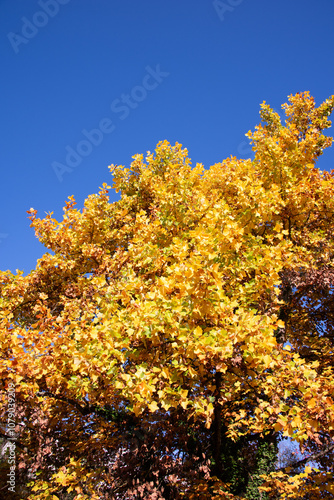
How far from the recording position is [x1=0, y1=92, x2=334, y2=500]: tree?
3812 mm

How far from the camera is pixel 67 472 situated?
4840 millimetres

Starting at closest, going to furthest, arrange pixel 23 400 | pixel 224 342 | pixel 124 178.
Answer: pixel 224 342 < pixel 23 400 < pixel 124 178

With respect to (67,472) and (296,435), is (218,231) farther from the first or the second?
(67,472)

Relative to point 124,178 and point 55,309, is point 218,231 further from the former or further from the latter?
point 124,178

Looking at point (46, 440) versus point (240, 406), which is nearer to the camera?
point (46, 440)

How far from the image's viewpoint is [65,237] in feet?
28.6

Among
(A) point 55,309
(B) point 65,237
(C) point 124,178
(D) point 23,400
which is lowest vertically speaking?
(D) point 23,400

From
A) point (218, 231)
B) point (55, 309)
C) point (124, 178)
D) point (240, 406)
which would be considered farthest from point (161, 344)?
point (124, 178)

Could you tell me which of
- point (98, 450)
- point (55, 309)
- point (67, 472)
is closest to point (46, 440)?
point (67, 472)

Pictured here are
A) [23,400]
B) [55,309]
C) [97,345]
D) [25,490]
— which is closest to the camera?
[97,345]

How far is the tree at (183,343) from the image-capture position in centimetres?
381

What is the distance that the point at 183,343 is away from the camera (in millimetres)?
3568

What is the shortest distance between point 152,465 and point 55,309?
486 centimetres

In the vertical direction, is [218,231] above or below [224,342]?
above
